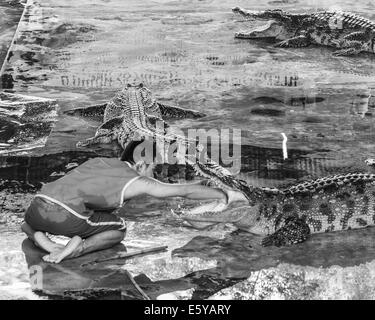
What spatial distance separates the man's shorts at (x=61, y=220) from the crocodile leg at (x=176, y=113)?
331 centimetres

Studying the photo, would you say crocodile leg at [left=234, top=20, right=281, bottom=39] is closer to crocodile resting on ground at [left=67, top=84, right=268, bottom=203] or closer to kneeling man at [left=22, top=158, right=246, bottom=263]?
crocodile resting on ground at [left=67, top=84, right=268, bottom=203]

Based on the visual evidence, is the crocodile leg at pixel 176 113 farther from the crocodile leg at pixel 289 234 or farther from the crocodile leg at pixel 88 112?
the crocodile leg at pixel 289 234

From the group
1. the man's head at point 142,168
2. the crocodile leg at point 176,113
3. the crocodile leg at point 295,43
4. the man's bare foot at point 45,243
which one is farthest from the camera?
the crocodile leg at point 295,43

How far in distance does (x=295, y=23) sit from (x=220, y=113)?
4075 millimetres

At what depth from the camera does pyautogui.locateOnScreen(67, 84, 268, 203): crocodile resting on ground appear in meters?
6.59

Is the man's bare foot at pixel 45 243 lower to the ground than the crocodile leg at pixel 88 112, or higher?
lower

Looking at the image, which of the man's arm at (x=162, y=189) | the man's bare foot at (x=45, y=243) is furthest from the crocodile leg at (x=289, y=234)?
the man's bare foot at (x=45, y=243)

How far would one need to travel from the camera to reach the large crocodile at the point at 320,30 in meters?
11.7

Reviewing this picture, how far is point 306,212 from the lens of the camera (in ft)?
21.4

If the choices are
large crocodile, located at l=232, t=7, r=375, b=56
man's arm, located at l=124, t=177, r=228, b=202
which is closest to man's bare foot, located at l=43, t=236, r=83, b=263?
man's arm, located at l=124, t=177, r=228, b=202

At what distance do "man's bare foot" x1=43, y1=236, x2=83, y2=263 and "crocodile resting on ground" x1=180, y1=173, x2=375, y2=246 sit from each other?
0.93 meters

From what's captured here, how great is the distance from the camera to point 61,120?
29.0ft

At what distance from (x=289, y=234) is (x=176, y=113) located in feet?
10.5

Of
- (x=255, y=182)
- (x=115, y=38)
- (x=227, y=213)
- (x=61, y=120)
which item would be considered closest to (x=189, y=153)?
(x=255, y=182)
